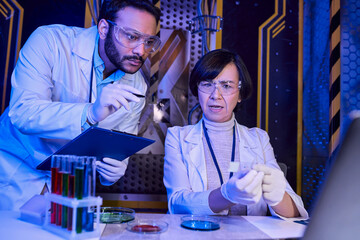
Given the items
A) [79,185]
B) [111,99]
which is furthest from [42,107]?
[79,185]

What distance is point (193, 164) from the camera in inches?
70.5

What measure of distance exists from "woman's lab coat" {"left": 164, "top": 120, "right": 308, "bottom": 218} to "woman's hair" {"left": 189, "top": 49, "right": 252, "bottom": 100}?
10.2 inches

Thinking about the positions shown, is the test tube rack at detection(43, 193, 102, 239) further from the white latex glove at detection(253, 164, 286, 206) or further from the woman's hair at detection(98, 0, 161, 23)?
the woman's hair at detection(98, 0, 161, 23)

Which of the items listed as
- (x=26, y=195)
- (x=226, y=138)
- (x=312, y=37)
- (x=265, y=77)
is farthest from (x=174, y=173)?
(x=312, y=37)

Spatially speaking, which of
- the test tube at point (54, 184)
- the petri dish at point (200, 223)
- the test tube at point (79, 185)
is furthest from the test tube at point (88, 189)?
the petri dish at point (200, 223)

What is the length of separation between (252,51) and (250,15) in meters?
0.27

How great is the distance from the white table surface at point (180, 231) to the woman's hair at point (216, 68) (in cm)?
88

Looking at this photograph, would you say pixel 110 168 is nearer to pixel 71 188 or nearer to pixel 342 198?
pixel 71 188

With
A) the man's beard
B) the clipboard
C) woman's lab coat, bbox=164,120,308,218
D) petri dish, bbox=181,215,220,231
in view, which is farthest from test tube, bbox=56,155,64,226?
the man's beard

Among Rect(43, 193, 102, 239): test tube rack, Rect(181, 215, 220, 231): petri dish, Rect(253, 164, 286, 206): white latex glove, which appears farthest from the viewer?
Rect(253, 164, 286, 206): white latex glove

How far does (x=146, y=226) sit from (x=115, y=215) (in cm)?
22

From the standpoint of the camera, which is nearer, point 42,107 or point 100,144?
point 100,144

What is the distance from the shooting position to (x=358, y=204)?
43 cm

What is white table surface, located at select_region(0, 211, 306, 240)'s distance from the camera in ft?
3.26
